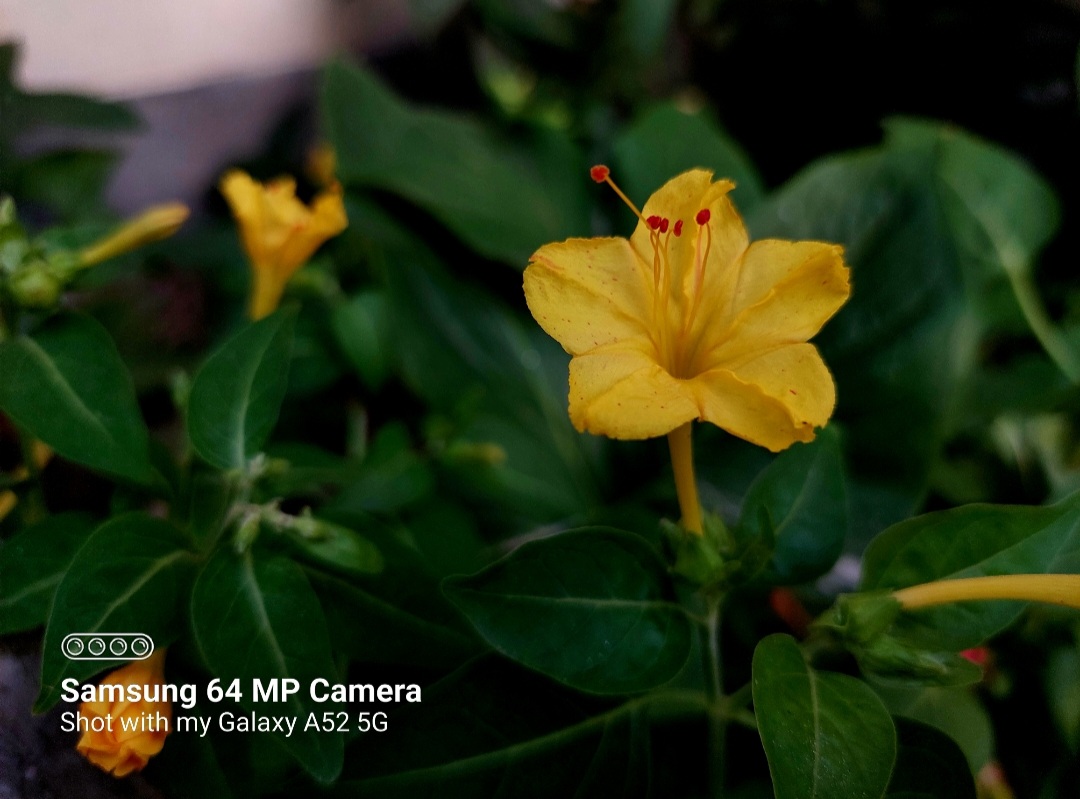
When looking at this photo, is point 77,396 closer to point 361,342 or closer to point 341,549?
point 341,549

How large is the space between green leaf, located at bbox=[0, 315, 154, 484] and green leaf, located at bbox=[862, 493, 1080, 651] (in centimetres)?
51

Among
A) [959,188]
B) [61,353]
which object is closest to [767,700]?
[61,353]

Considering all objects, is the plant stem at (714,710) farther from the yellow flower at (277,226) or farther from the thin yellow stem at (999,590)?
the yellow flower at (277,226)

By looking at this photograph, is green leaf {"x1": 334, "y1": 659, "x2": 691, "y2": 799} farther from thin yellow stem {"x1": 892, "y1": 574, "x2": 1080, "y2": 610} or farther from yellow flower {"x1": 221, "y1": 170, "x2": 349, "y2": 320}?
yellow flower {"x1": 221, "y1": 170, "x2": 349, "y2": 320}

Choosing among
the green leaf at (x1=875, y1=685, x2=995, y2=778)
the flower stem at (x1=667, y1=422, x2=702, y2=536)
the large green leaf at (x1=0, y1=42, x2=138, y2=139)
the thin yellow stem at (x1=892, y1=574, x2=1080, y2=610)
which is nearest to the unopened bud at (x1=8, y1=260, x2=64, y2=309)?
the large green leaf at (x1=0, y1=42, x2=138, y2=139)

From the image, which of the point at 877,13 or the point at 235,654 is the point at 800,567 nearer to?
the point at 235,654

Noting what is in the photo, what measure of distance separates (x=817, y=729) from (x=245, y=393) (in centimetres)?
42

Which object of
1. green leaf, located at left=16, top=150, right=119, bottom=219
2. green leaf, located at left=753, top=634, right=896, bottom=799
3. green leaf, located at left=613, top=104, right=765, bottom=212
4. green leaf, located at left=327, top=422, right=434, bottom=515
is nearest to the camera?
green leaf, located at left=753, top=634, right=896, bottom=799

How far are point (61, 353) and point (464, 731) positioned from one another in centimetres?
37

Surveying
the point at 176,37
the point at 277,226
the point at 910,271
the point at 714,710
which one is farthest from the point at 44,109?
the point at 910,271

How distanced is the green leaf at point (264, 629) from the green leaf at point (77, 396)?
3.7 inches

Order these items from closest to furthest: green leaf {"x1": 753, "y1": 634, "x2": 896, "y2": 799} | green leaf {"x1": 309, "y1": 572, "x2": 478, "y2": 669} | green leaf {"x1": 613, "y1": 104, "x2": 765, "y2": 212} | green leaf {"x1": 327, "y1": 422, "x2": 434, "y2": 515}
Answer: green leaf {"x1": 753, "y1": 634, "x2": 896, "y2": 799} < green leaf {"x1": 309, "y1": 572, "x2": 478, "y2": 669} < green leaf {"x1": 327, "y1": 422, "x2": 434, "y2": 515} < green leaf {"x1": 613, "y1": 104, "x2": 765, "y2": 212}

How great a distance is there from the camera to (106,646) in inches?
17.2

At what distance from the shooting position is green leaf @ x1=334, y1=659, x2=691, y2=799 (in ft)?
1.51
